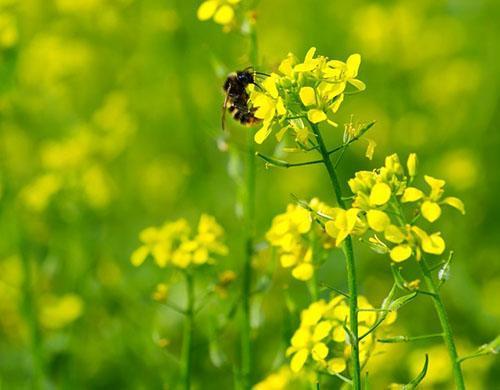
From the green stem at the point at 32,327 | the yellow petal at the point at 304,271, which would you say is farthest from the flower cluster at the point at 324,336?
the green stem at the point at 32,327

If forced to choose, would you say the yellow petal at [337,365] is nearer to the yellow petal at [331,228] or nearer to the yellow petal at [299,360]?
the yellow petal at [299,360]

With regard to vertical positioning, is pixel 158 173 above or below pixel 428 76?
below

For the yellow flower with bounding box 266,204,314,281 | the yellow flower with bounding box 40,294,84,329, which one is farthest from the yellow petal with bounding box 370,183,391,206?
the yellow flower with bounding box 40,294,84,329

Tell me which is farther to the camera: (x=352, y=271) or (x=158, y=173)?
(x=158, y=173)

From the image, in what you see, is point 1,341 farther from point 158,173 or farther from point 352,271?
point 352,271

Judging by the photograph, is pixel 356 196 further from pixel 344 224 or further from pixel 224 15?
pixel 224 15

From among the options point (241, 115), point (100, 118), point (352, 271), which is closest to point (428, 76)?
point (100, 118)

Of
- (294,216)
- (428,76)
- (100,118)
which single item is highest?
(428,76)

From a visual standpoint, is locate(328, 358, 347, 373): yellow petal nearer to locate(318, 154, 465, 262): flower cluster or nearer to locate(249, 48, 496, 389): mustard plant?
locate(249, 48, 496, 389): mustard plant
